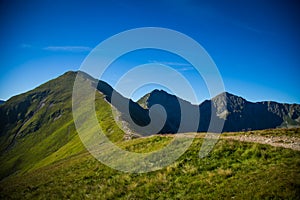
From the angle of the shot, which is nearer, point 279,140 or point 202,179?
point 202,179

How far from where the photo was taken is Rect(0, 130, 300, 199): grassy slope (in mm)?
15828

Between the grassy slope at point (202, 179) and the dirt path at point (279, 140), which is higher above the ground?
the dirt path at point (279, 140)

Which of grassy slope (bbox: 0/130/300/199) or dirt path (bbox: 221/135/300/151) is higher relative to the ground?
dirt path (bbox: 221/135/300/151)

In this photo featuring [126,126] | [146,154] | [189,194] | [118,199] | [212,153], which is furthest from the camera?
[126,126]

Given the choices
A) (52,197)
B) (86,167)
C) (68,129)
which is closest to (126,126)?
(86,167)

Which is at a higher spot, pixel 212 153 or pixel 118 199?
pixel 212 153

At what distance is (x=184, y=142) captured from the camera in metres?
29.5

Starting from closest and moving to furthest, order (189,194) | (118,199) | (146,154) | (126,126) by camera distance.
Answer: (189,194) < (118,199) < (146,154) < (126,126)

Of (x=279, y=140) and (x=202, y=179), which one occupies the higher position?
(x=279, y=140)

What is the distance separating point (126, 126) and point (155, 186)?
6141 cm

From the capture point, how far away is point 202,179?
1969 centimetres

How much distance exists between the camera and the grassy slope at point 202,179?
623 inches

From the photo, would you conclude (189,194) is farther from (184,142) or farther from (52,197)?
(52,197)

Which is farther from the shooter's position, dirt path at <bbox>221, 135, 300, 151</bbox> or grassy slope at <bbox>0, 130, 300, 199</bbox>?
dirt path at <bbox>221, 135, 300, 151</bbox>
